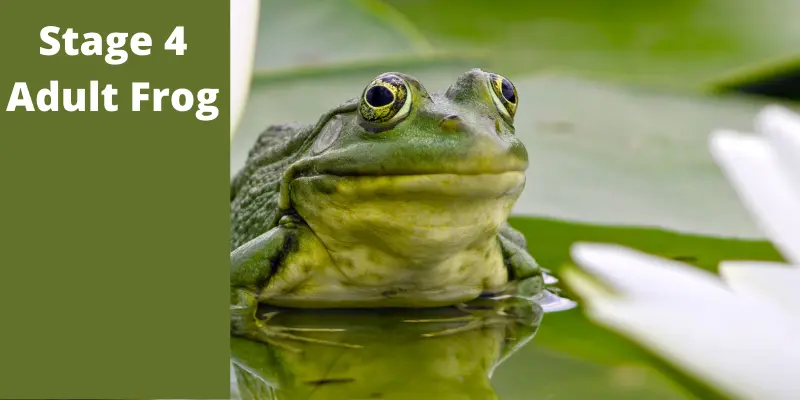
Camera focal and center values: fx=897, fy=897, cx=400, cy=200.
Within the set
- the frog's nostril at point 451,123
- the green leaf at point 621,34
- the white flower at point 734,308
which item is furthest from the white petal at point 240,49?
the green leaf at point 621,34

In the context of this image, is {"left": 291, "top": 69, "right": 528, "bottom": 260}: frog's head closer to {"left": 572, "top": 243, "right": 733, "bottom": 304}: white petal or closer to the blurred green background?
the blurred green background

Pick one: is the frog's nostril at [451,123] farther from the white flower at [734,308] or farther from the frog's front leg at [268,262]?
the white flower at [734,308]

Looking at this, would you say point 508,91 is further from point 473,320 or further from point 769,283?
point 769,283

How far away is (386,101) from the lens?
1288 millimetres

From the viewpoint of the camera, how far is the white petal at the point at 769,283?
481 millimetres

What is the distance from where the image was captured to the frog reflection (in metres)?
1.03

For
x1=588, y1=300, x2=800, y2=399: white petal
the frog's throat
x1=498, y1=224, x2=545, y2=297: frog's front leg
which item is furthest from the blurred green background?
x1=588, y1=300, x2=800, y2=399: white petal

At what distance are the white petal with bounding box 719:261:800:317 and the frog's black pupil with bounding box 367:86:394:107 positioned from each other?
79 cm

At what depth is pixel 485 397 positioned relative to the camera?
1021 mm

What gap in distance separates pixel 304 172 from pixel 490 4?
162 centimetres

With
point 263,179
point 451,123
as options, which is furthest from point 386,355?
point 263,179

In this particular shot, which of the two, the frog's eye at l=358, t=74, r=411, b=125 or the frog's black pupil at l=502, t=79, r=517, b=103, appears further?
the frog's black pupil at l=502, t=79, r=517, b=103

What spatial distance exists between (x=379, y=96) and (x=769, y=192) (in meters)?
0.73

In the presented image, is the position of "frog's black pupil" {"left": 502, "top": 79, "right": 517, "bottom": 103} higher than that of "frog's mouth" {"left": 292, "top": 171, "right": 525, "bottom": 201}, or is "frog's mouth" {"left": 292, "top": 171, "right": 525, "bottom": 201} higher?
"frog's black pupil" {"left": 502, "top": 79, "right": 517, "bottom": 103}
